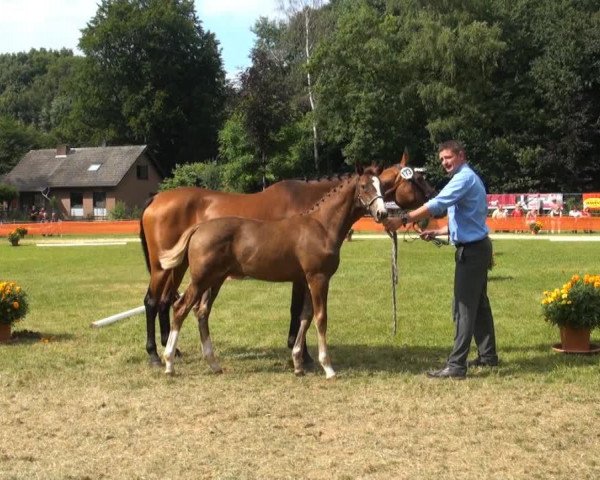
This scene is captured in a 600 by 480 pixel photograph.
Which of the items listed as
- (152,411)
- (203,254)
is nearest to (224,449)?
(152,411)

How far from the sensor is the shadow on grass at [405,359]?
26.6 feet

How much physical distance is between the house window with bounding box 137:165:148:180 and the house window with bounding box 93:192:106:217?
11.8 ft

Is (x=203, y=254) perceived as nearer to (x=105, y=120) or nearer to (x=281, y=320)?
(x=281, y=320)

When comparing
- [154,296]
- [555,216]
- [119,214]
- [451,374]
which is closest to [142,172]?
[119,214]

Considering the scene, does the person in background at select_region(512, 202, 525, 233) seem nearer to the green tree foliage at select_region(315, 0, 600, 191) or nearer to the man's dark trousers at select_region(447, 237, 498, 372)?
the green tree foliage at select_region(315, 0, 600, 191)

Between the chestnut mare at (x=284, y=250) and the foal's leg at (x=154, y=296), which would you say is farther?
the foal's leg at (x=154, y=296)

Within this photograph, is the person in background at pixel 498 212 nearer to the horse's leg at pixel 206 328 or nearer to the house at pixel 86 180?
the house at pixel 86 180

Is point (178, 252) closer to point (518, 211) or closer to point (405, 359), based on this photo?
point (405, 359)

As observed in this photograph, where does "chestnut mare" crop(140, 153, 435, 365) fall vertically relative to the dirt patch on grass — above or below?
above

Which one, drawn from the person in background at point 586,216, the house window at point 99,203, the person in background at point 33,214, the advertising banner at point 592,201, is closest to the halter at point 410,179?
the person in background at point 586,216

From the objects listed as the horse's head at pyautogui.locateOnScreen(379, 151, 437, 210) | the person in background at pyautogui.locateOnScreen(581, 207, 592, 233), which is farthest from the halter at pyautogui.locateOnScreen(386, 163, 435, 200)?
the person in background at pyautogui.locateOnScreen(581, 207, 592, 233)

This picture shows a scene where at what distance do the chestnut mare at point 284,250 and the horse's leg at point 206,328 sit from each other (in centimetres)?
25

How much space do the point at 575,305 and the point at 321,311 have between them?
3.23 m

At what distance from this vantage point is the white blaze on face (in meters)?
7.44
